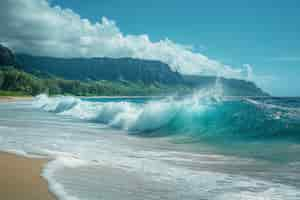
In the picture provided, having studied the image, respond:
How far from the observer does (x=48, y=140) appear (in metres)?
13.8

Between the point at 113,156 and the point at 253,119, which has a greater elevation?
the point at 253,119

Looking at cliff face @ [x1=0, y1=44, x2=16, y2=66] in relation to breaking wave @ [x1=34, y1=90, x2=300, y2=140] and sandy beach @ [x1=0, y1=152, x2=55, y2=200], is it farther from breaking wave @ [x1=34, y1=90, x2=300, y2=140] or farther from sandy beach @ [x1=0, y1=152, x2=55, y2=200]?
sandy beach @ [x1=0, y1=152, x2=55, y2=200]

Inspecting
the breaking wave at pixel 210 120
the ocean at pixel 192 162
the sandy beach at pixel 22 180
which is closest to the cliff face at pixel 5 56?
the breaking wave at pixel 210 120

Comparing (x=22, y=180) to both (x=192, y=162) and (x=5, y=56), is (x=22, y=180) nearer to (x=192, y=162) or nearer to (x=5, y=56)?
(x=192, y=162)

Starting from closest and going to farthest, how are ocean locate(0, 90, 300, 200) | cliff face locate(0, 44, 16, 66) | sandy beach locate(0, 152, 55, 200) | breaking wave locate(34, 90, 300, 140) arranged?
sandy beach locate(0, 152, 55, 200)
ocean locate(0, 90, 300, 200)
breaking wave locate(34, 90, 300, 140)
cliff face locate(0, 44, 16, 66)

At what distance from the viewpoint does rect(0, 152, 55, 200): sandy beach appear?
19.0ft

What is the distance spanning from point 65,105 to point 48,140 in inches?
1174

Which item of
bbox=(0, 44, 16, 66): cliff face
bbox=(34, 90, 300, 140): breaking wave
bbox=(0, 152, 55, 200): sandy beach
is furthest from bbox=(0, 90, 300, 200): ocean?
bbox=(0, 44, 16, 66): cliff face

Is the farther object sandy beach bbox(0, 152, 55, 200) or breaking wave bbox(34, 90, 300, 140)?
breaking wave bbox(34, 90, 300, 140)

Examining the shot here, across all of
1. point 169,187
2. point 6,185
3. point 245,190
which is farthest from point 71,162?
point 245,190

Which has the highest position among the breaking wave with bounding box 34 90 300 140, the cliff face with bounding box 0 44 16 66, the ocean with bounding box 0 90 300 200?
the cliff face with bounding box 0 44 16 66

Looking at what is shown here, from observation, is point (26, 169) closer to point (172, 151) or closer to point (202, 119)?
point (172, 151)

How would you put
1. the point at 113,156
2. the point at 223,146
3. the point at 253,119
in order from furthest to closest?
the point at 253,119 < the point at 223,146 < the point at 113,156

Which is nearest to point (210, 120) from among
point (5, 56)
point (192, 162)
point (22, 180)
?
point (192, 162)
